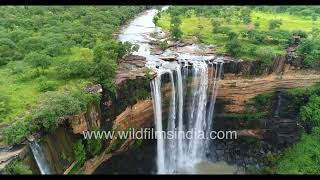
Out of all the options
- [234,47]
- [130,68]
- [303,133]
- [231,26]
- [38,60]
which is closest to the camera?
[38,60]

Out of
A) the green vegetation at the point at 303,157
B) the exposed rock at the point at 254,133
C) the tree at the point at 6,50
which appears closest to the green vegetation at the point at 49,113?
the tree at the point at 6,50

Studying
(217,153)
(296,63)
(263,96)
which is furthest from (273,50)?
(217,153)

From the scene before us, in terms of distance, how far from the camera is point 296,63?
22.9 m

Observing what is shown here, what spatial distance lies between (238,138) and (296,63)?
228 inches

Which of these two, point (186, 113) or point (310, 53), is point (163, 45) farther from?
point (310, 53)

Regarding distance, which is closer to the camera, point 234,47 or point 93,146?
point 93,146

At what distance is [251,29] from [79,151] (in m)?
19.2

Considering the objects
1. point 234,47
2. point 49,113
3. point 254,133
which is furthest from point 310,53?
point 49,113

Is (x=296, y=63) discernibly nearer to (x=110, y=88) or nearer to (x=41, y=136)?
(x=110, y=88)

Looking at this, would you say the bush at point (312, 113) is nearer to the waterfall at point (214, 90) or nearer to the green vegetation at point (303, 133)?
the green vegetation at point (303, 133)

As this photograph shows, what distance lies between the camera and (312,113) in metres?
21.3

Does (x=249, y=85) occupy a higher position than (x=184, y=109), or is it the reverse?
(x=249, y=85)

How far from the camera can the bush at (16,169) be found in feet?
39.2

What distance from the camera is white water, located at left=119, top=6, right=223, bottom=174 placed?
65.3 ft
